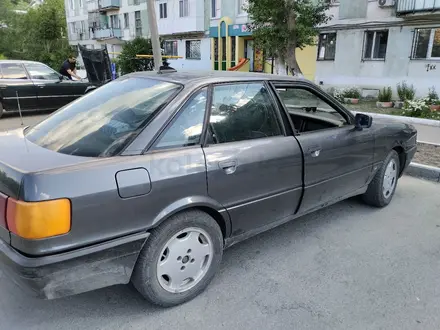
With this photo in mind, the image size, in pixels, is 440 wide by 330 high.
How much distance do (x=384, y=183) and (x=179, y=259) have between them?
9.22ft

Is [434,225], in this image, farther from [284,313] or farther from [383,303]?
[284,313]

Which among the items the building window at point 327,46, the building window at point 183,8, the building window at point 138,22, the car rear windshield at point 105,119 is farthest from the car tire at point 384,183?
the building window at point 138,22

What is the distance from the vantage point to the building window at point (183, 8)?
2505 cm

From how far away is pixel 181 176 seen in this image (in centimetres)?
238

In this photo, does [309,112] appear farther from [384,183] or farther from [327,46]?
[327,46]

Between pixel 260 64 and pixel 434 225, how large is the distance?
1975 centimetres

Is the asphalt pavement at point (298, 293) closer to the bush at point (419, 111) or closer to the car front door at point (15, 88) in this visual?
the bush at point (419, 111)

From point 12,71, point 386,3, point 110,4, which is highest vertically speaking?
point 110,4

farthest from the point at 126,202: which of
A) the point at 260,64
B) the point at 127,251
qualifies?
the point at 260,64

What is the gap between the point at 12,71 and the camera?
9.68m

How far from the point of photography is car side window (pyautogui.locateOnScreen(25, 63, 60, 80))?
32.7 feet

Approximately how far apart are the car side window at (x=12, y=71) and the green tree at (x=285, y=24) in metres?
7.19

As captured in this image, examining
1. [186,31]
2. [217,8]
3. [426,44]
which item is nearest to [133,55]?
[186,31]

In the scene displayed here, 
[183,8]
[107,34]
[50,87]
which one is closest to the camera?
[50,87]
